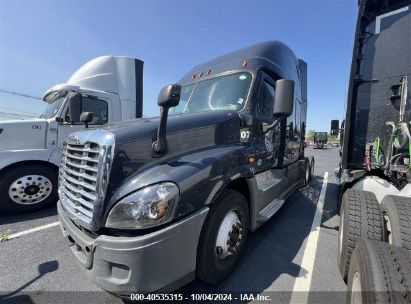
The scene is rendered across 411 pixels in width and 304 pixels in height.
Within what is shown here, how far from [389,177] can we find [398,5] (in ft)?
8.67

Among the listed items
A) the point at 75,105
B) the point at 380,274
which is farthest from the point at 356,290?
the point at 75,105

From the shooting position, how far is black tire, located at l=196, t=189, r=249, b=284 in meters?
2.43

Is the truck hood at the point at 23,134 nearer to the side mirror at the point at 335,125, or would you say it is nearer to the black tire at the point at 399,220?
the black tire at the point at 399,220

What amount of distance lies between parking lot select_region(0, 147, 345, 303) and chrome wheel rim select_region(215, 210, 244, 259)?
0.34 m

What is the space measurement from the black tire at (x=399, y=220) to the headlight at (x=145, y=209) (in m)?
1.99

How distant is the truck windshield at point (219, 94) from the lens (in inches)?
139

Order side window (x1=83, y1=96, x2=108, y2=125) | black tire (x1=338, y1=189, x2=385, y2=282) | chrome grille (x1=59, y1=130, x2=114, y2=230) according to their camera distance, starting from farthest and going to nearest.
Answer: side window (x1=83, y1=96, x2=108, y2=125), black tire (x1=338, y1=189, x2=385, y2=282), chrome grille (x1=59, y1=130, x2=114, y2=230)

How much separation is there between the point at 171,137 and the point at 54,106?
4407 millimetres

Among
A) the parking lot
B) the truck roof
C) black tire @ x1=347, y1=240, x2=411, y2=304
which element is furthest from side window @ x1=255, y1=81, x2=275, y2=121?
black tire @ x1=347, y1=240, x2=411, y2=304

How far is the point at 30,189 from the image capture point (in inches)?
197

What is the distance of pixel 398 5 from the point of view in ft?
12.6

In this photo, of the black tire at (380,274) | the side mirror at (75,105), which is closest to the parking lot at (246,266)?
the black tire at (380,274)

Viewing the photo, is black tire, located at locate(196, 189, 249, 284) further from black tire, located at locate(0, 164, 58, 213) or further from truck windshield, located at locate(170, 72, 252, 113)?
black tire, located at locate(0, 164, 58, 213)

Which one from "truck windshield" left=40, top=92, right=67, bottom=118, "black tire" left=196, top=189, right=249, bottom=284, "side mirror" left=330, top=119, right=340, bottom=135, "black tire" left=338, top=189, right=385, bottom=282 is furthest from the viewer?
"side mirror" left=330, top=119, right=340, bottom=135
